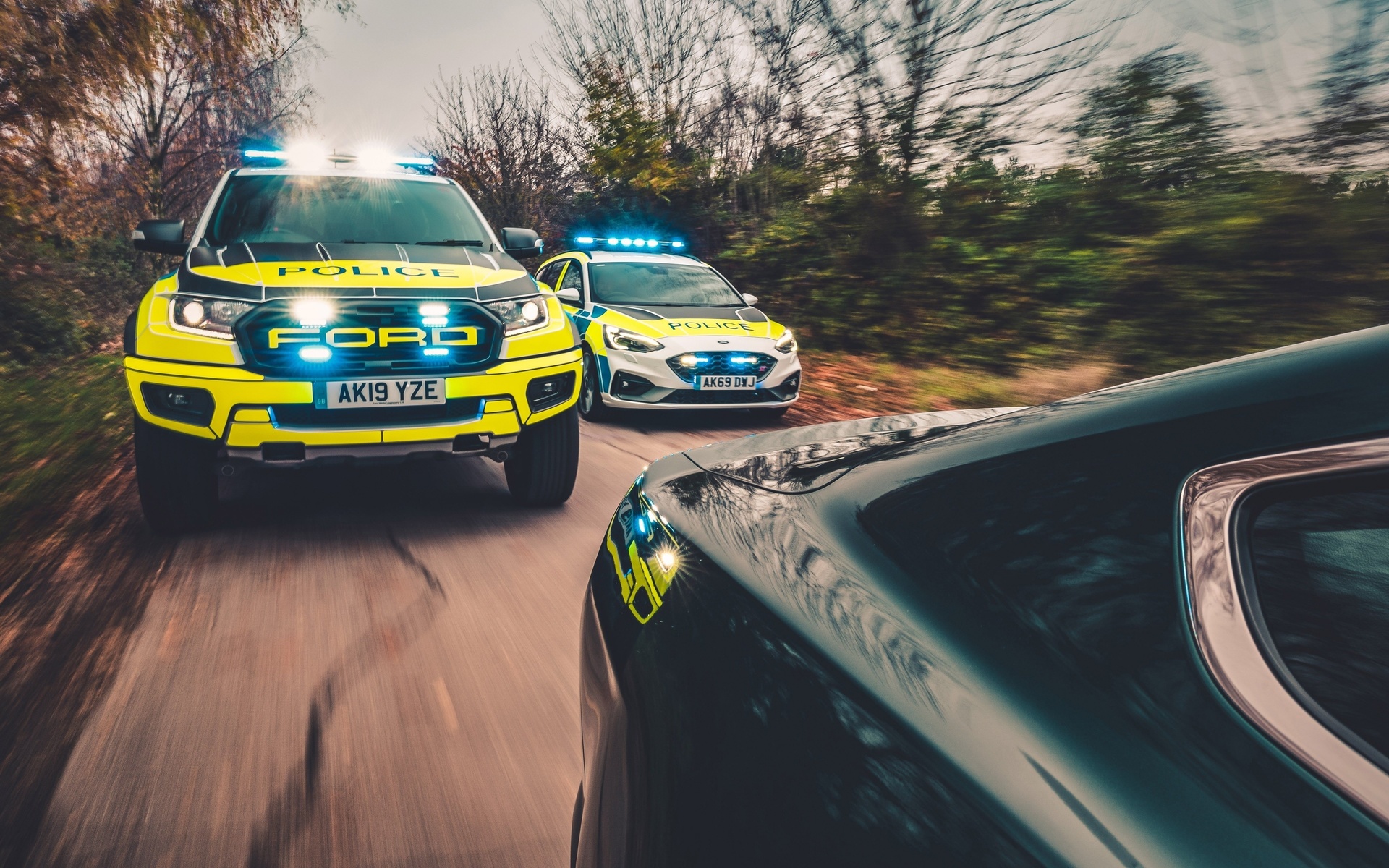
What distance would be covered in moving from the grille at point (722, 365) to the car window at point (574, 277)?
1.94 metres

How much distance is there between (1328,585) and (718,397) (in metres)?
6.52

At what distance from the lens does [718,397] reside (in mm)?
7316

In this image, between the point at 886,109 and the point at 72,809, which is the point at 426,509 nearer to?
the point at 72,809

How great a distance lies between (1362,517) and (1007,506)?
0.38 metres

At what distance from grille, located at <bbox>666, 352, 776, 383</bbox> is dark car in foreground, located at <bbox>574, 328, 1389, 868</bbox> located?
230 inches

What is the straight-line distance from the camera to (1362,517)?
32.7 inches

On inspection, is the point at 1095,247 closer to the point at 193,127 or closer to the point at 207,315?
the point at 207,315

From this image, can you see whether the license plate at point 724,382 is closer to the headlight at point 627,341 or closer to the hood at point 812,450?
the headlight at point 627,341

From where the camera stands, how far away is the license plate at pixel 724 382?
23.6 feet

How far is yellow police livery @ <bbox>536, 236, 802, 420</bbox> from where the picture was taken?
284 inches

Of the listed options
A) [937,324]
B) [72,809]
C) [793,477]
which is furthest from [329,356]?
[937,324]

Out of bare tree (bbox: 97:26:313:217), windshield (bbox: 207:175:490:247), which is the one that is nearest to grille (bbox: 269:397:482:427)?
windshield (bbox: 207:175:490:247)

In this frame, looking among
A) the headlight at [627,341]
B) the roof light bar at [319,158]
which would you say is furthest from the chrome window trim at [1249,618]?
the headlight at [627,341]

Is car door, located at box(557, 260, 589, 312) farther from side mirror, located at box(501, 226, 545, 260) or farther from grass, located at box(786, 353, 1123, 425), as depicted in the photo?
side mirror, located at box(501, 226, 545, 260)
